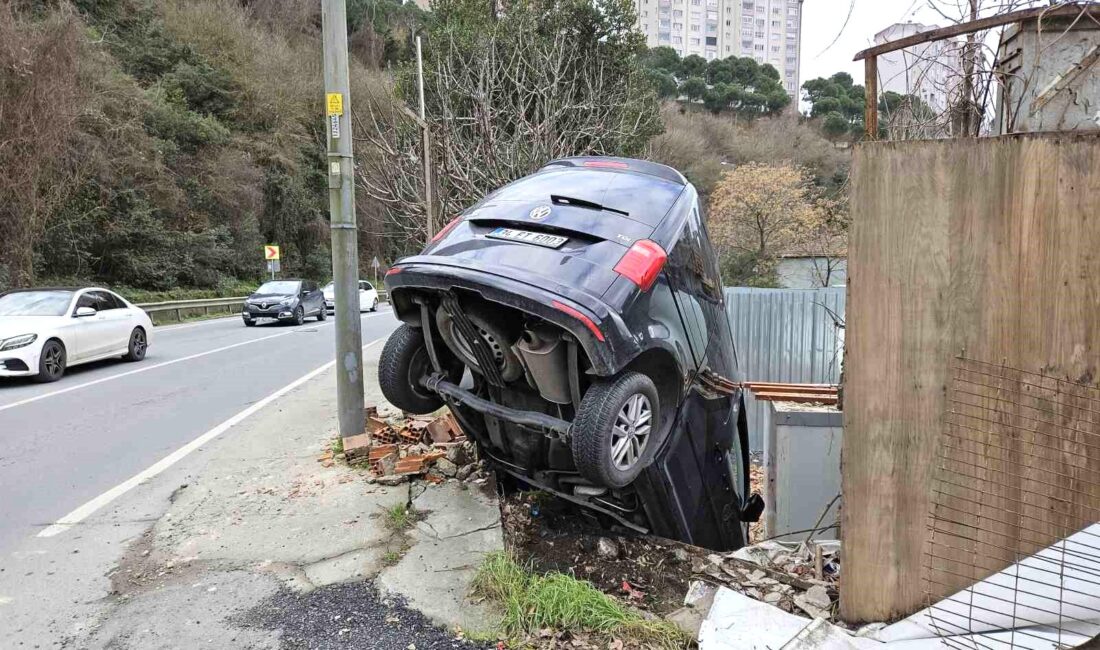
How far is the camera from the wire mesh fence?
265 centimetres

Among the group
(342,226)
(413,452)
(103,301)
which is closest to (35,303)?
(103,301)

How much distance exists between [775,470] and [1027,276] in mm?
3468

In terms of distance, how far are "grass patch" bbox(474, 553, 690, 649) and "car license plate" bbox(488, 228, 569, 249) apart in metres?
1.57

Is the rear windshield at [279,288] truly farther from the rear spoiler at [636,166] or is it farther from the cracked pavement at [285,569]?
the rear spoiler at [636,166]

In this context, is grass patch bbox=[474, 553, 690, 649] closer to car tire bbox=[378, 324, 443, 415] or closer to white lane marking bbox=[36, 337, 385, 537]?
car tire bbox=[378, 324, 443, 415]

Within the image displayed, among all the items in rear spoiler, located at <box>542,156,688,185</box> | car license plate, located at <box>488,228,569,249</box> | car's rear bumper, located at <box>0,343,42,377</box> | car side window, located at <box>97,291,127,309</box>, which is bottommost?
car's rear bumper, located at <box>0,343,42,377</box>

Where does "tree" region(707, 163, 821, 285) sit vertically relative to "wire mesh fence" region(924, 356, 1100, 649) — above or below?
above


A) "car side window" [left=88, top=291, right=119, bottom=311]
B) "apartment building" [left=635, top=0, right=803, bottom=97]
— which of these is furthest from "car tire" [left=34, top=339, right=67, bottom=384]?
"apartment building" [left=635, top=0, right=803, bottom=97]

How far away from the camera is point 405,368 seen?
12.7 ft

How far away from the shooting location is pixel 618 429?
295 centimetres

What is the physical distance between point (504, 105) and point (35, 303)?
8.21m

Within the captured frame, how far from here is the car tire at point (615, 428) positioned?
2820 millimetres

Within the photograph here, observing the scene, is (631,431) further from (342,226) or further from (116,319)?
(116,319)

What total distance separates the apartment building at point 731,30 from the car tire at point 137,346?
352 ft
